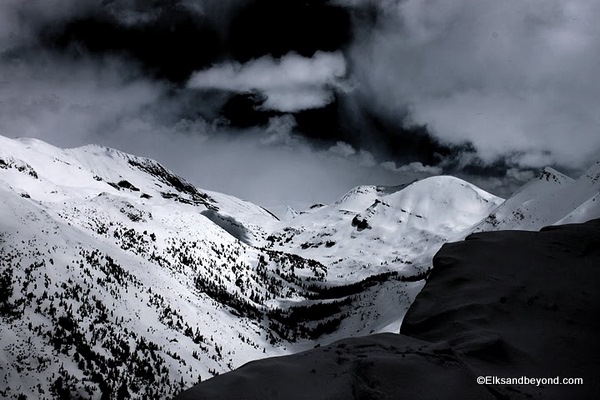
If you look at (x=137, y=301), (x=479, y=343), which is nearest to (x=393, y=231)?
(x=137, y=301)

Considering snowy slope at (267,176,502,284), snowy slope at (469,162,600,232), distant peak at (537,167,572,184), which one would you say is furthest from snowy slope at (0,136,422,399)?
distant peak at (537,167,572,184)

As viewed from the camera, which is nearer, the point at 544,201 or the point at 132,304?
the point at 132,304

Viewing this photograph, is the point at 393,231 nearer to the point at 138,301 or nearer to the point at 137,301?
the point at 138,301

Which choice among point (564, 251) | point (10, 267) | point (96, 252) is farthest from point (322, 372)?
point (96, 252)

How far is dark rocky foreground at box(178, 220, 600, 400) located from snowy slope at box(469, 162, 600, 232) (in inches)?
3067

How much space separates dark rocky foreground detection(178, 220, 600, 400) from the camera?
461 centimetres

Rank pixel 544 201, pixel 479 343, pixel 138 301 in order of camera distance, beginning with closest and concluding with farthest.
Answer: pixel 479 343
pixel 138 301
pixel 544 201

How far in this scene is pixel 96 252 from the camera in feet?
94.7

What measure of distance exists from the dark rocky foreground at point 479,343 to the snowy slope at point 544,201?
3067 inches

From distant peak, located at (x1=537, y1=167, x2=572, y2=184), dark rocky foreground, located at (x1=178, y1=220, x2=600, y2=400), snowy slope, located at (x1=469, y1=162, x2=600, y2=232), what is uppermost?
distant peak, located at (x1=537, y1=167, x2=572, y2=184)

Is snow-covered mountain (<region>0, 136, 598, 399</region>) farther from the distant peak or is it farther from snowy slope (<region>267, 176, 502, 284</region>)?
the distant peak

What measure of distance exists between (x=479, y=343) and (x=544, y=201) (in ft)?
387

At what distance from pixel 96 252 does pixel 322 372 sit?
2930 centimetres

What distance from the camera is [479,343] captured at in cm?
557
